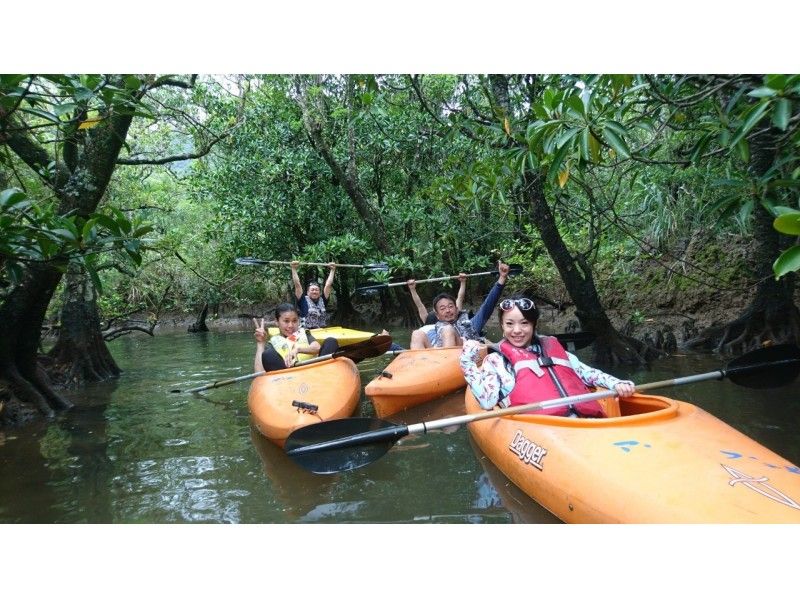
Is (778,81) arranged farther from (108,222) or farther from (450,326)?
(450,326)

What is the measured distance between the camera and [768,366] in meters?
3.46

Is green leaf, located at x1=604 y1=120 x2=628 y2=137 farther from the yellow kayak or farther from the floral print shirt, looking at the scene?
the yellow kayak

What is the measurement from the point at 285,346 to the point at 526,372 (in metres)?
2.42

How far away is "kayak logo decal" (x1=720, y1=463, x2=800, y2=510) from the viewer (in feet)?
6.51

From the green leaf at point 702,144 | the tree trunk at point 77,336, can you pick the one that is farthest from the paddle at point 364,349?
the green leaf at point 702,144

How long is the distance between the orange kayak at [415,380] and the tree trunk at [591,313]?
5.86 ft

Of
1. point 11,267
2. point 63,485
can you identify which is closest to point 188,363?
point 63,485

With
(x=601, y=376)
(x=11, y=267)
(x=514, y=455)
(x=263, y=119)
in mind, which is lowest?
(x=514, y=455)

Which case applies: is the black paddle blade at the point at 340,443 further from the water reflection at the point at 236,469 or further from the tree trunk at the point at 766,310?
the tree trunk at the point at 766,310

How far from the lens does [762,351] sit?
349 cm

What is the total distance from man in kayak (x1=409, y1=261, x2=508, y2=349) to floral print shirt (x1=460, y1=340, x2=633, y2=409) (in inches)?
93.3

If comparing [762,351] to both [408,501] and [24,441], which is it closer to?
[408,501]

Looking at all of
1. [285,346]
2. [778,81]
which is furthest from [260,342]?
[778,81]

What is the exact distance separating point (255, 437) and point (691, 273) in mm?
6160
